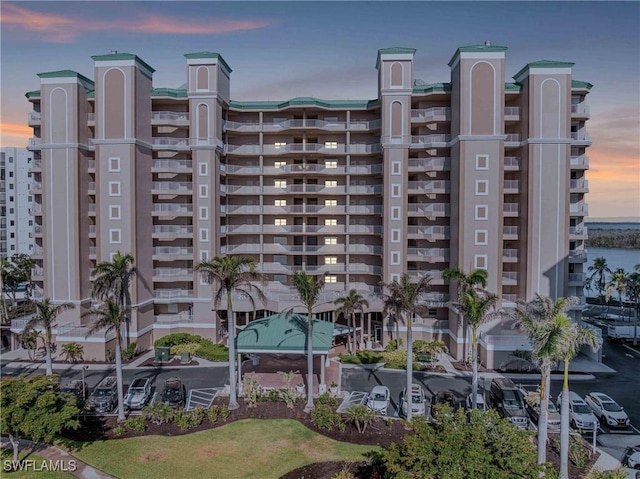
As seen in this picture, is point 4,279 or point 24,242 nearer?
point 4,279

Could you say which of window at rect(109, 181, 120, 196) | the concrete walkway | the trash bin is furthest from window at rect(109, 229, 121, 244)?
the concrete walkway

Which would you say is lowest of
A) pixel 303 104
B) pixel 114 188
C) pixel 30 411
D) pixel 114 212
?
pixel 30 411

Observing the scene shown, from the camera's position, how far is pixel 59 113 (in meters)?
41.3

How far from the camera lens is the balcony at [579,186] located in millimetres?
41263

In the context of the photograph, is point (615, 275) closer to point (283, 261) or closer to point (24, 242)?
point (283, 261)

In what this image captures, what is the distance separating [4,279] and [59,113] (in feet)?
75.7

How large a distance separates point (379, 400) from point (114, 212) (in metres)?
29.2

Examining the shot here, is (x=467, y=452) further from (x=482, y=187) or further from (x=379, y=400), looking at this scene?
(x=482, y=187)

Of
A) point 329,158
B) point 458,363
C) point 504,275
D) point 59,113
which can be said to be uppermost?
point 59,113

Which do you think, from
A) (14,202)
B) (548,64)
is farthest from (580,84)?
(14,202)

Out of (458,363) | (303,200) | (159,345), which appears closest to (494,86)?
(303,200)

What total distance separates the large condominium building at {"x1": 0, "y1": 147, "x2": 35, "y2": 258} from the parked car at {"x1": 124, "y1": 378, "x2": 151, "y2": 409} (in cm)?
7019

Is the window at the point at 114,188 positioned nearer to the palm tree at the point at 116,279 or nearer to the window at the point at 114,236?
the window at the point at 114,236

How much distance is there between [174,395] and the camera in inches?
1144
